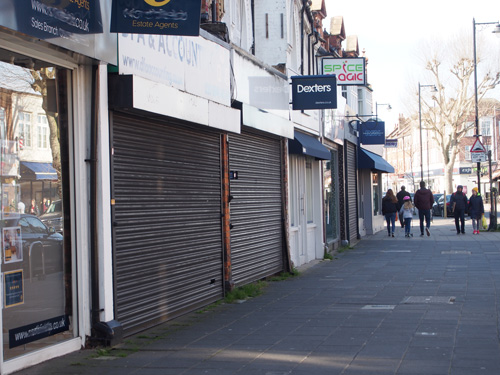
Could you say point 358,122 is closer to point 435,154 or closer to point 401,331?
point 401,331

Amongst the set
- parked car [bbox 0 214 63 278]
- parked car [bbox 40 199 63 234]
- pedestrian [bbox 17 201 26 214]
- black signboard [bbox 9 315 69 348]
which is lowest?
black signboard [bbox 9 315 69 348]

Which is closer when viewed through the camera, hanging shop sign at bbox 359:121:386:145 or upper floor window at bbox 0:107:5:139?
upper floor window at bbox 0:107:5:139

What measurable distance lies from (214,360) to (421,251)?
13419 mm

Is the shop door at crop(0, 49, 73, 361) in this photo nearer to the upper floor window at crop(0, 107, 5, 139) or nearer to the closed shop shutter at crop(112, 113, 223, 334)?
the upper floor window at crop(0, 107, 5, 139)

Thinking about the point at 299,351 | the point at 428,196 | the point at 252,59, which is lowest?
the point at 299,351

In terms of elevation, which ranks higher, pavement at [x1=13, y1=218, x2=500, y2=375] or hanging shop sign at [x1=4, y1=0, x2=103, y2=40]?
hanging shop sign at [x1=4, y1=0, x2=103, y2=40]

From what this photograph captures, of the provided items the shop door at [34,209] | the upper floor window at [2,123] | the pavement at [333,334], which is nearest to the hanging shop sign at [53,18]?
the shop door at [34,209]

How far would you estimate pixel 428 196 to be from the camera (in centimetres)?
2509

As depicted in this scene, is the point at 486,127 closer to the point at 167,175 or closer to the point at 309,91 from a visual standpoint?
the point at 309,91

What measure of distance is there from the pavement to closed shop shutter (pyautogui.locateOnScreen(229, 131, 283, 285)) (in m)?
0.58

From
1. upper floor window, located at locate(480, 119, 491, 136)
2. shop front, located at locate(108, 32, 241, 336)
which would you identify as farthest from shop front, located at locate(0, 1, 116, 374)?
upper floor window, located at locate(480, 119, 491, 136)

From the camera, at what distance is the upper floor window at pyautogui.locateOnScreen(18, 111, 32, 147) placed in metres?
6.57

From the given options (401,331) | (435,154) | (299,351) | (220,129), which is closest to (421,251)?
(220,129)

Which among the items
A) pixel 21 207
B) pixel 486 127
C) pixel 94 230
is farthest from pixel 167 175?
pixel 486 127
